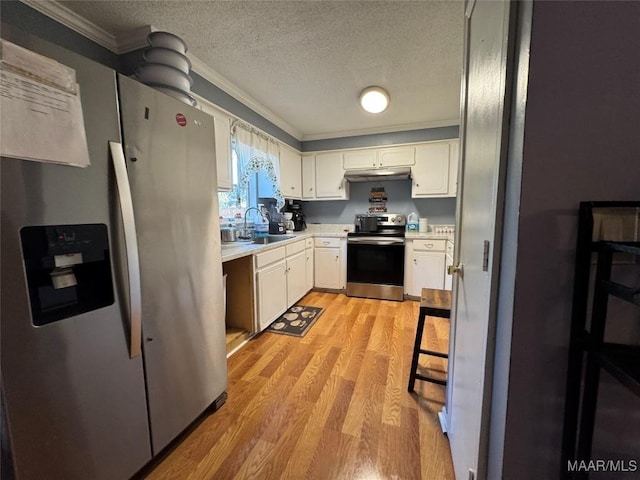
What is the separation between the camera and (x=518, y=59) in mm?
613

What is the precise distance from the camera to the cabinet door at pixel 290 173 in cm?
343

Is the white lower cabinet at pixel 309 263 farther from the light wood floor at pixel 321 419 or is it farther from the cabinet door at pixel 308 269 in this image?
the light wood floor at pixel 321 419

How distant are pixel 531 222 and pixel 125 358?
1444mm

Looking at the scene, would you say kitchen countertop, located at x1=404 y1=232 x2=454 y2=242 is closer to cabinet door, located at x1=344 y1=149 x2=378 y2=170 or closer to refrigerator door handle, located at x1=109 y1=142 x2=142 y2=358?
cabinet door, located at x1=344 y1=149 x2=378 y2=170

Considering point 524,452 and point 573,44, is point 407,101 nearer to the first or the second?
point 573,44

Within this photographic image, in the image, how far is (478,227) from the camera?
2.90ft

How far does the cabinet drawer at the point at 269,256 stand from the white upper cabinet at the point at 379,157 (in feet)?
5.74

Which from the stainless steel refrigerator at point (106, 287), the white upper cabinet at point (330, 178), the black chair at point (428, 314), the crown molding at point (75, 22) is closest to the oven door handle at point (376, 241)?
the white upper cabinet at point (330, 178)

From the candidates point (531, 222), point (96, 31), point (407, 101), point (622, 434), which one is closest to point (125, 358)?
point (531, 222)

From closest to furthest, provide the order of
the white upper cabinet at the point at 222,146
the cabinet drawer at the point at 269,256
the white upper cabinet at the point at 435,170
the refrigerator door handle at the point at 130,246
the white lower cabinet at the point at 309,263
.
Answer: the refrigerator door handle at the point at 130,246 → the white upper cabinet at the point at 222,146 → the cabinet drawer at the point at 269,256 → the white upper cabinet at the point at 435,170 → the white lower cabinet at the point at 309,263

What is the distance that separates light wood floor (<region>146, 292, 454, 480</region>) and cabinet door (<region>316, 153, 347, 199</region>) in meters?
2.17

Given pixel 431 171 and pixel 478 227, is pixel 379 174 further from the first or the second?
pixel 478 227

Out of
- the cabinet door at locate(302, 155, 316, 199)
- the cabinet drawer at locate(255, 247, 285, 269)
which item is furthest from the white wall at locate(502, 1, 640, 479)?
the cabinet door at locate(302, 155, 316, 199)

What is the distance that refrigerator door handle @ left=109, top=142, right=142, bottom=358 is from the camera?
0.98m
